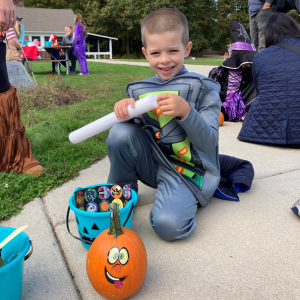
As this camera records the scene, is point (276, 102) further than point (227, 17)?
No

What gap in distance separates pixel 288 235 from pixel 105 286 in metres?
1.10

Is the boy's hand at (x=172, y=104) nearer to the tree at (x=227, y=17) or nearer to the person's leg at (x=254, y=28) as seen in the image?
the person's leg at (x=254, y=28)

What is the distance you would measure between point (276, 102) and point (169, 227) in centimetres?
226

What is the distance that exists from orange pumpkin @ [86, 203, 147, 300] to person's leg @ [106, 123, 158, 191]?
69 cm

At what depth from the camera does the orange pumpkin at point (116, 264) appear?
4.17ft

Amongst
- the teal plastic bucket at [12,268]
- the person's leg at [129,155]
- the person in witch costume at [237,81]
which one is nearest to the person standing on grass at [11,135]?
the person's leg at [129,155]

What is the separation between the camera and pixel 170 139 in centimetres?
192

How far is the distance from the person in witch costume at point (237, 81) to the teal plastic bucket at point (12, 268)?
11.8 ft

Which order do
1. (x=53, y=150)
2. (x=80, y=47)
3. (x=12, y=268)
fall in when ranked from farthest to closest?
(x=80, y=47) < (x=53, y=150) < (x=12, y=268)

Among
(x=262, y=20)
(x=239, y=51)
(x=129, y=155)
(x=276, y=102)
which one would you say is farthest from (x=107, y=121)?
(x=262, y=20)

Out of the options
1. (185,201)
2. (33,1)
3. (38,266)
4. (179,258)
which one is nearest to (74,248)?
(38,266)

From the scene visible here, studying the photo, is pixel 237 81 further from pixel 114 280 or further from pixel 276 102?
pixel 114 280

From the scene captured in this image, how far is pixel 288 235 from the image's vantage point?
1780mm

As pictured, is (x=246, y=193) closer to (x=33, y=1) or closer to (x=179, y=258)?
(x=179, y=258)
